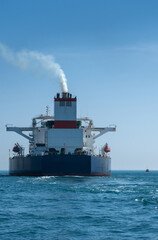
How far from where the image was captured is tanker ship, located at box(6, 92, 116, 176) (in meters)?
75.9

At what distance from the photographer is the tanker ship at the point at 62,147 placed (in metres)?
75.9

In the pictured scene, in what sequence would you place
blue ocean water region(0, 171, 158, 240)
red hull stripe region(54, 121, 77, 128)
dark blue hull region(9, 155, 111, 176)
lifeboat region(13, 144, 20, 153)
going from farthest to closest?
1. lifeboat region(13, 144, 20, 153)
2. red hull stripe region(54, 121, 77, 128)
3. dark blue hull region(9, 155, 111, 176)
4. blue ocean water region(0, 171, 158, 240)

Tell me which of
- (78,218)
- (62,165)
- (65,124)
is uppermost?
(65,124)

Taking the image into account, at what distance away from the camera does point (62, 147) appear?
81.1 metres

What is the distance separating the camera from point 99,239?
1997 centimetres

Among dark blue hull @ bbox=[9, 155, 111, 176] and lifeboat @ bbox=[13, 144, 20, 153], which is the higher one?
lifeboat @ bbox=[13, 144, 20, 153]

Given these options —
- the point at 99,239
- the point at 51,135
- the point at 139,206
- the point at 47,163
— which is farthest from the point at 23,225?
the point at 51,135

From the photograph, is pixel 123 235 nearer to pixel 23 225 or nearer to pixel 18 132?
pixel 23 225

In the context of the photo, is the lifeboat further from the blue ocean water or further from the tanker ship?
the blue ocean water

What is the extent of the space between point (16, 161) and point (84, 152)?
58.7 ft

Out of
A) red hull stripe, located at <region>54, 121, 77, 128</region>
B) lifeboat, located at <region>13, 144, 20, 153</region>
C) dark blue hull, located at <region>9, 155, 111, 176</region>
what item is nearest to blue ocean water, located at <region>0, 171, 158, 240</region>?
dark blue hull, located at <region>9, 155, 111, 176</region>

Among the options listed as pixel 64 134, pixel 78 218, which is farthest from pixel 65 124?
pixel 78 218

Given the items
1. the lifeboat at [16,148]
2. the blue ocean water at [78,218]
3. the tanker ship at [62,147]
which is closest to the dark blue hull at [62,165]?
the tanker ship at [62,147]

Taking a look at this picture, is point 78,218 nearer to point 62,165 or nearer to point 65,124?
point 62,165
